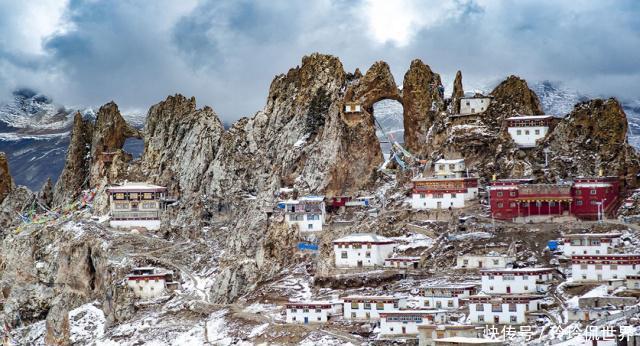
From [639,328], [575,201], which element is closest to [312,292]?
[575,201]

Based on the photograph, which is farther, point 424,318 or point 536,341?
point 424,318

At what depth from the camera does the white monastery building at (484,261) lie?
18488cm

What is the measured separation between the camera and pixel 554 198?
195125 mm

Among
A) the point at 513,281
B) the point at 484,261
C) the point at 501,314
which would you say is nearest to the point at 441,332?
the point at 501,314

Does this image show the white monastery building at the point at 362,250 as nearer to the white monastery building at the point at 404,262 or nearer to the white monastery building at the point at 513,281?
the white monastery building at the point at 404,262

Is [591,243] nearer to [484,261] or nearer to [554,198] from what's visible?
[484,261]

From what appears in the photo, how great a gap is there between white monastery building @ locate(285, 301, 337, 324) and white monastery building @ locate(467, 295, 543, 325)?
20698mm

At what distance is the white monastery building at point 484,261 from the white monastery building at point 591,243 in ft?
24.8

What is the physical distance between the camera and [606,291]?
169750 millimetres

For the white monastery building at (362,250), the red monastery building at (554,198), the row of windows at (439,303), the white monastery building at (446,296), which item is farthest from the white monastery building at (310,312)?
the red monastery building at (554,198)

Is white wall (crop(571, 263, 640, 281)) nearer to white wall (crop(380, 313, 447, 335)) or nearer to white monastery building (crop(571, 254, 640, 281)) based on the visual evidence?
white monastery building (crop(571, 254, 640, 281))

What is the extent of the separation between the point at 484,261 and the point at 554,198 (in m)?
15.7

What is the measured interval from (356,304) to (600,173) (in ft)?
135

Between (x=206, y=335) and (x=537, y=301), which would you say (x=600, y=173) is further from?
(x=206, y=335)
